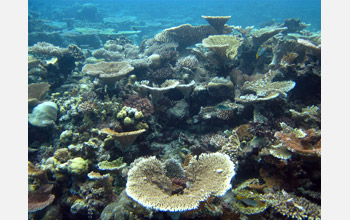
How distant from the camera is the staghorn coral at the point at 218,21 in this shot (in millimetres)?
7577

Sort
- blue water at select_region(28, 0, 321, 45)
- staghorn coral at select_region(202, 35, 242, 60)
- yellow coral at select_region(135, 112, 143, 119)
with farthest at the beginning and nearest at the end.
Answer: blue water at select_region(28, 0, 321, 45) → staghorn coral at select_region(202, 35, 242, 60) → yellow coral at select_region(135, 112, 143, 119)

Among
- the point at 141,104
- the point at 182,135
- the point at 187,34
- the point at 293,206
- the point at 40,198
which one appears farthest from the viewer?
the point at 187,34

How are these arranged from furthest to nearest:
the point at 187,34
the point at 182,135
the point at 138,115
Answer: the point at 187,34, the point at 182,135, the point at 138,115

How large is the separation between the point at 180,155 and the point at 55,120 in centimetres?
383

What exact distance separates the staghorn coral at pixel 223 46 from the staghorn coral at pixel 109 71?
253 centimetres

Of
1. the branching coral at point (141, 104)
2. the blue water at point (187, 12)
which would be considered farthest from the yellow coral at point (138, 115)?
the blue water at point (187, 12)

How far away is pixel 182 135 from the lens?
476 cm

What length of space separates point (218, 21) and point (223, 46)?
2.95 metres

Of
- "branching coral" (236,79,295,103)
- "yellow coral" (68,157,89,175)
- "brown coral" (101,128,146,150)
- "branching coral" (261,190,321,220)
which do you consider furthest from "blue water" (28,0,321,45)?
"branching coral" (261,190,321,220)

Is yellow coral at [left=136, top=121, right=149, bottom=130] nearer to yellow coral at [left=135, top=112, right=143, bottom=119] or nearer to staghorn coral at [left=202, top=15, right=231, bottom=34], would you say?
yellow coral at [left=135, top=112, right=143, bottom=119]

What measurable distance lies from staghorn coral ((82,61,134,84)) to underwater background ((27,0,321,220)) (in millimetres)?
34

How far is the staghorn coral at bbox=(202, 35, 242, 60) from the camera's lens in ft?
18.3

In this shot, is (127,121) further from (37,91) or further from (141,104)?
(37,91)

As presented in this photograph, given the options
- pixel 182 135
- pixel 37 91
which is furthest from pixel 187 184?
pixel 37 91
